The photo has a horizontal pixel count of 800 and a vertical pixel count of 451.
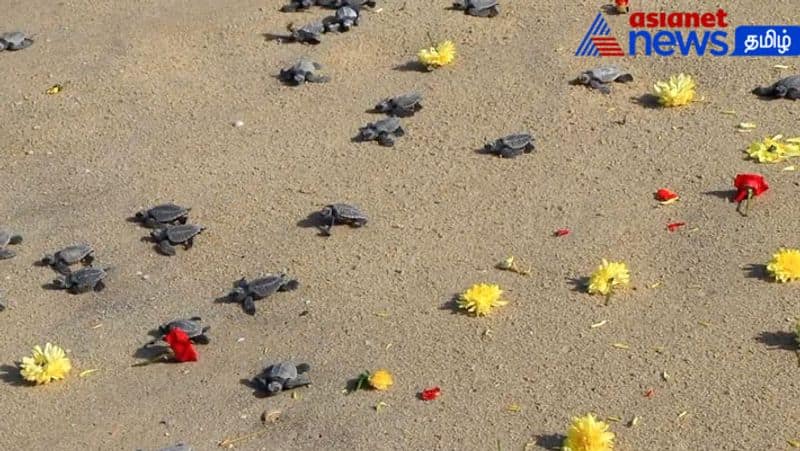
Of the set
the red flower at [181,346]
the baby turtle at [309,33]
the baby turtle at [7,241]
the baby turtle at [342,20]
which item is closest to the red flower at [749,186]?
the red flower at [181,346]

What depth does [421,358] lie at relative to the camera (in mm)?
7078

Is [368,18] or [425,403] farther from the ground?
[368,18]

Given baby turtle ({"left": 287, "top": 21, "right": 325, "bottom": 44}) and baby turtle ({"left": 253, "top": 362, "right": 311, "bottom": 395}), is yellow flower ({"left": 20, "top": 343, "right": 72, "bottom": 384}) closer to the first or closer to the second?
baby turtle ({"left": 253, "top": 362, "right": 311, "bottom": 395})

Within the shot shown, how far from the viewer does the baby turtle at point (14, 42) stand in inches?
422

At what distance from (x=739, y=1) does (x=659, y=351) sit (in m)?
4.72

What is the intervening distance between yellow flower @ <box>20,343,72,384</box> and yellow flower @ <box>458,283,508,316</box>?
7.95ft

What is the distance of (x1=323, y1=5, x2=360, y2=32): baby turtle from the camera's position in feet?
34.2

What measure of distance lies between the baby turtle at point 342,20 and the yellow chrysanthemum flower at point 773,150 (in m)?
3.69

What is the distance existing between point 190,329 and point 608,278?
2.57m

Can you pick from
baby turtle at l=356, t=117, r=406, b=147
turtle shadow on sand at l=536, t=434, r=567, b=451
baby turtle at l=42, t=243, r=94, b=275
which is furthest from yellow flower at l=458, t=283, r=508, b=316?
baby turtle at l=42, t=243, r=94, b=275

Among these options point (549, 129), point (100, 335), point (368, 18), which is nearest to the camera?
point (100, 335)

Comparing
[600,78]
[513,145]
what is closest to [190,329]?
[513,145]

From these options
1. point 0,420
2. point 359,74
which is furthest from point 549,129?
point 0,420

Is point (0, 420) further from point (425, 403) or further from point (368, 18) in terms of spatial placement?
point (368, 18)
